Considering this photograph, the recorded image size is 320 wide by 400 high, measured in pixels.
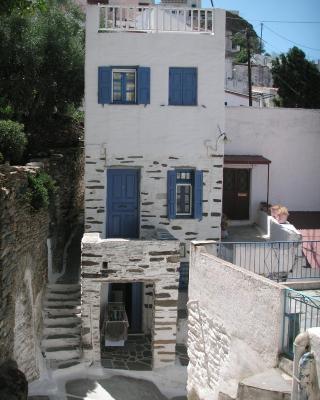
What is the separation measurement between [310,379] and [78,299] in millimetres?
9923

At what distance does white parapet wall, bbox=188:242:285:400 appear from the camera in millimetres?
8281

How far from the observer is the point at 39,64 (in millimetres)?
18047

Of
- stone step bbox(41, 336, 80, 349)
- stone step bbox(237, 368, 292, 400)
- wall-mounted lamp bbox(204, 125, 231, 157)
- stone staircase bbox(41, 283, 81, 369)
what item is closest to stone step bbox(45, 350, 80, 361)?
stone staircase bbox(41, 283, 81, 369)

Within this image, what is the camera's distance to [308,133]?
18609 millimetres

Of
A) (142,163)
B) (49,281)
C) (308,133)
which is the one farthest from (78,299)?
(308,133)

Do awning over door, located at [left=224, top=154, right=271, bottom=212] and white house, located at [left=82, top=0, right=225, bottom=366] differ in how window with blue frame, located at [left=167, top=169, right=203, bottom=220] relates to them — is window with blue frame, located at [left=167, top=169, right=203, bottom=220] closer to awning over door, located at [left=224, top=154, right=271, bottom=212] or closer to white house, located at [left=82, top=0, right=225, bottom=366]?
white house, located at [left=82, top=0, right=225, bottom=366]

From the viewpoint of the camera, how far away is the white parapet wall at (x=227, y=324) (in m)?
8.28

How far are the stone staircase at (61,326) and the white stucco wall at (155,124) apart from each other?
211cm

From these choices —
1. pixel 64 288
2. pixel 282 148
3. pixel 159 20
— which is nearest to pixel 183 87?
pixel 159 20

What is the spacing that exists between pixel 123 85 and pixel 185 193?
11.8ft

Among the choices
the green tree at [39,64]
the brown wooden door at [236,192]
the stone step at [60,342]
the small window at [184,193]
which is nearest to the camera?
the stone step at [60,342]

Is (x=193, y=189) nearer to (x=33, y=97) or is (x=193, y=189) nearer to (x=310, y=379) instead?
(x=33, y=97)

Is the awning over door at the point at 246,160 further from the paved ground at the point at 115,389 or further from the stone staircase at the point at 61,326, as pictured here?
the paved ground at the point at 115,389

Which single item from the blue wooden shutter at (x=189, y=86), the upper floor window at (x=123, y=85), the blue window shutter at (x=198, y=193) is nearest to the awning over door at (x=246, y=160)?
the blue window shutter at (x=198, y=193)
